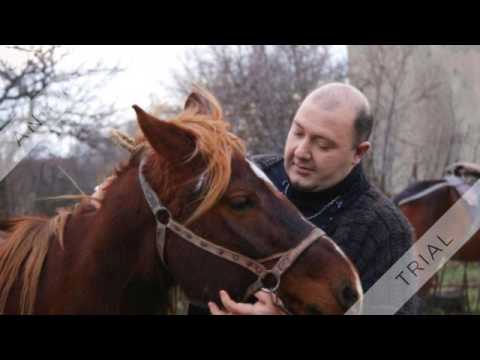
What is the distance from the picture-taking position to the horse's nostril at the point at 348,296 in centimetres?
205

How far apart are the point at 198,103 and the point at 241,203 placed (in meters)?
0.57

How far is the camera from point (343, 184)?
8.45 ft

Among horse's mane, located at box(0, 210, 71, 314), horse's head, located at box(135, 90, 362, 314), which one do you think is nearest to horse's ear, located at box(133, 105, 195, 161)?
horse's head, located at box(135, 90, 362, 314)

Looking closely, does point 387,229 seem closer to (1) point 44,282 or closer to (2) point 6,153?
(1) point 44,282

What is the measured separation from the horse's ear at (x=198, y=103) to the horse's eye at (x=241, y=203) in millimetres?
496

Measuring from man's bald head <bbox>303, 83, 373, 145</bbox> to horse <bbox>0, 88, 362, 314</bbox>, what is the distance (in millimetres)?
475

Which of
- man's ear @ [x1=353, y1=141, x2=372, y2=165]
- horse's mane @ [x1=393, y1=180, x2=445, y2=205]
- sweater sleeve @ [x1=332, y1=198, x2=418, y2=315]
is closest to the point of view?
sweater sleeve @ [x1=332, y1=198, x2=418, y2=315]

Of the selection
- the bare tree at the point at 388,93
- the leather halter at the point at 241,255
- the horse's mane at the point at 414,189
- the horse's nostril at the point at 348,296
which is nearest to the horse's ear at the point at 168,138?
the leather halter at the point at 241,255

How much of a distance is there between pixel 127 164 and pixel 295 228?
0.75 meters

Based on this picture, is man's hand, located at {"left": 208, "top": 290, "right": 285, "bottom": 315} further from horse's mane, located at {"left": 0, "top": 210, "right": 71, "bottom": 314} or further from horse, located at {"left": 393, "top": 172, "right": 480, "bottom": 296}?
horse, located at {"left": 393, "top": 172, "right": 480, "bottom": 296}

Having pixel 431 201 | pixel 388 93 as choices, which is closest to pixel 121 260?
pixel 431 201

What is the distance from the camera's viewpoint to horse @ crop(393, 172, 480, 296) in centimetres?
711
